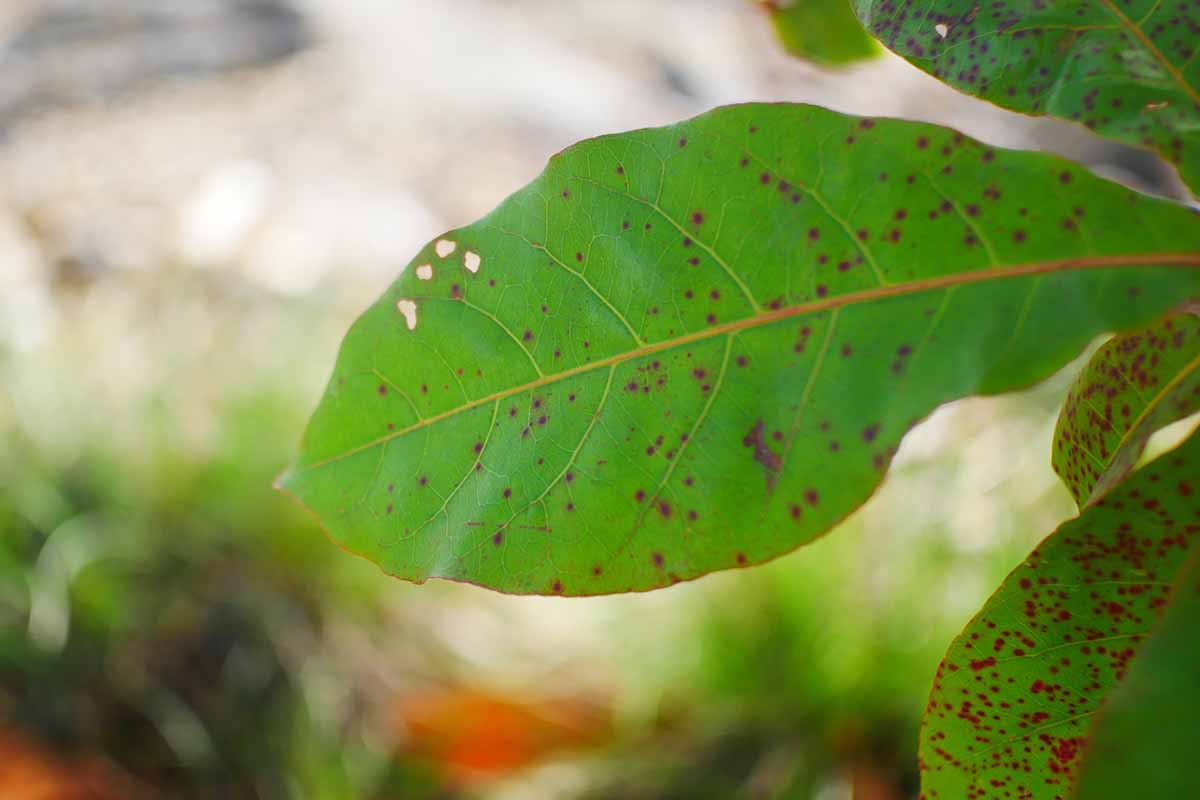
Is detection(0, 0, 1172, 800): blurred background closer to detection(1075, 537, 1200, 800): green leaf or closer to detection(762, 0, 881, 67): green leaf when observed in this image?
detection(762, 0, 881, 67): green leaf

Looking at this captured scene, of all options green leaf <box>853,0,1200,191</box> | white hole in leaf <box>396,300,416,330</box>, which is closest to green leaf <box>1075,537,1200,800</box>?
green leaf <box>853,0,1200,191</box>

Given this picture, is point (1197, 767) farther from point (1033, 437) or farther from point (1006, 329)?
point (1033, 437)

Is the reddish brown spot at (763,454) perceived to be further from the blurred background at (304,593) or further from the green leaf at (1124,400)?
the blurred background at (304,593)

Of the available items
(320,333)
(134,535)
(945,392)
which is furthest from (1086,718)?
(320,333)

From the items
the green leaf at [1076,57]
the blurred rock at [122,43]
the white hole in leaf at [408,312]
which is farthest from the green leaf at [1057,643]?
the blurred rock at [122,43]

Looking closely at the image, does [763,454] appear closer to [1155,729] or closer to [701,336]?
[701,336]

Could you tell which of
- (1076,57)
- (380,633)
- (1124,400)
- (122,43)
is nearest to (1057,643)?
(1124,400)
